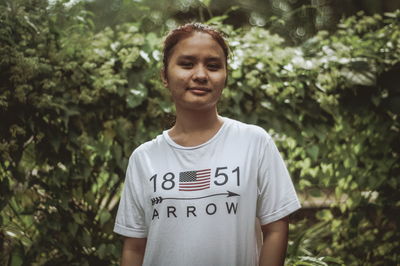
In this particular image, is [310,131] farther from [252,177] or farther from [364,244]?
[252,177]

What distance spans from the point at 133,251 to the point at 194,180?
37cm

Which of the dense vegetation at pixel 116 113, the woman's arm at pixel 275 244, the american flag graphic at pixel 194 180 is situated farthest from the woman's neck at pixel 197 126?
the dense vegetation at pixel 116 113

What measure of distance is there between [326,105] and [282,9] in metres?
3.88

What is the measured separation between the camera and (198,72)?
151 centimetres

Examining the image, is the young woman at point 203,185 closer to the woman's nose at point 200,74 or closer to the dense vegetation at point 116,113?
the woman's nose at point 200,74

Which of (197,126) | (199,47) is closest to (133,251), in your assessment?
(197,126)

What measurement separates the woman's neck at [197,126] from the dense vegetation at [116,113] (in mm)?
824

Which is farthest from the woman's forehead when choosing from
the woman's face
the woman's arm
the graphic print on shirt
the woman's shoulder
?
the woman's arm

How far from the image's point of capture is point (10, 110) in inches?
94.2

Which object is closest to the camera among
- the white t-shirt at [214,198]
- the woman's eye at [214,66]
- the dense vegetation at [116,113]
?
the white t-shirt at [214,198]

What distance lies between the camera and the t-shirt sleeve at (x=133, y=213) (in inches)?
64.0

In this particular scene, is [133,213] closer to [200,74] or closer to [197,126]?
[197,126]

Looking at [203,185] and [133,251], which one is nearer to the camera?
[203,185]

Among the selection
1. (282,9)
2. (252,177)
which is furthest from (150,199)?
(282,9)
